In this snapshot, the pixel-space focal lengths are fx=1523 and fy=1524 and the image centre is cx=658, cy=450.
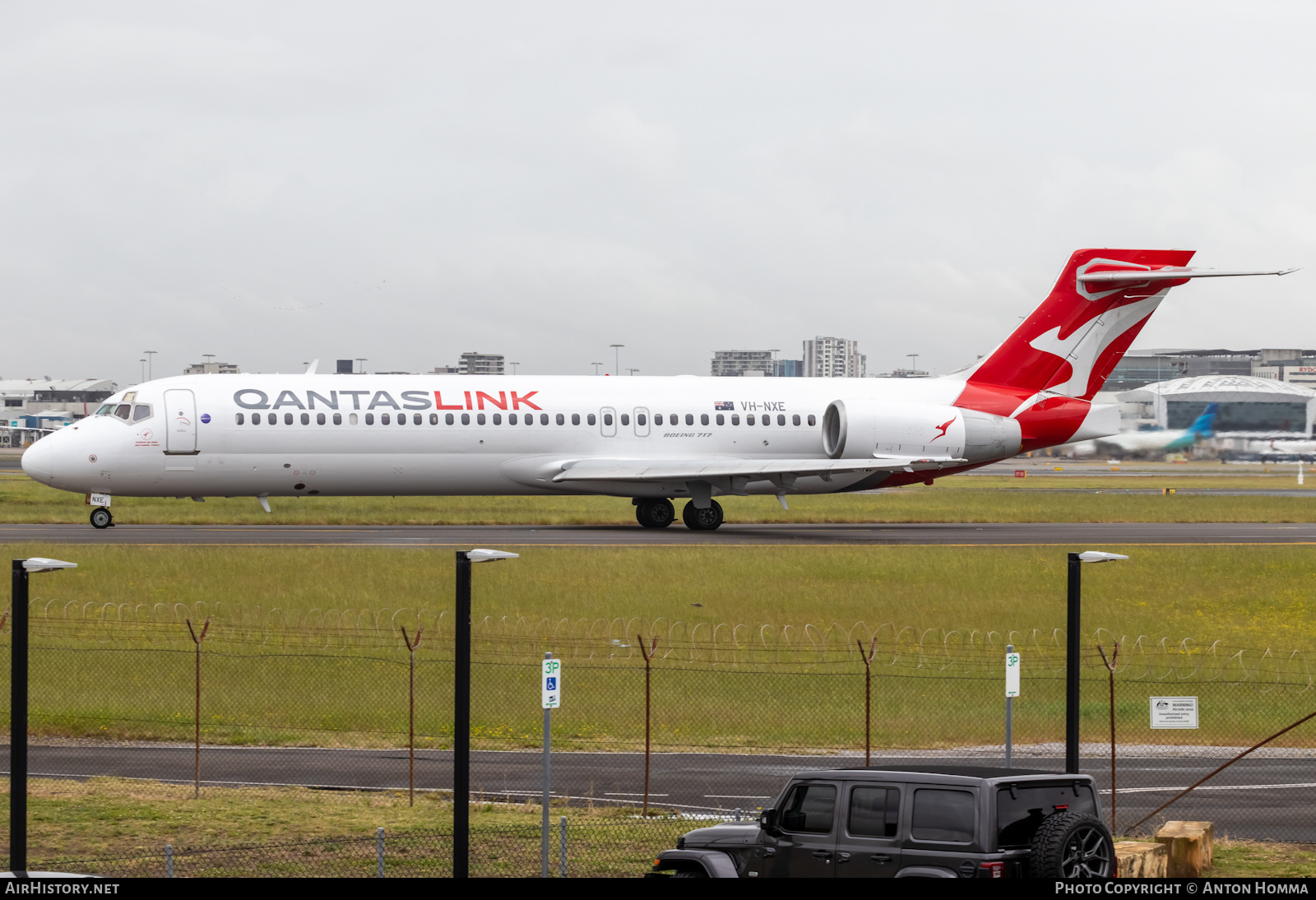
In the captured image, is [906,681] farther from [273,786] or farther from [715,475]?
[715,475]

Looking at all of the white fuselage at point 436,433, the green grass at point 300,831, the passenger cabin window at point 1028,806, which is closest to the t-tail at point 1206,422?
the white fuselage at point 436,433

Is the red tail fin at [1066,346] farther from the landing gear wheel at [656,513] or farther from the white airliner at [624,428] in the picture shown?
the landing gear wheel at [656,513]

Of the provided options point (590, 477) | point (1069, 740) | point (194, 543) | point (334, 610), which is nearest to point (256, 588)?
point (334, 610)

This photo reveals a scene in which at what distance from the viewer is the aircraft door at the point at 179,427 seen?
142ft

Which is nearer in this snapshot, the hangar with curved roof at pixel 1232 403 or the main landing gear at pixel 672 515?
the main landing gear at pixel 672 515

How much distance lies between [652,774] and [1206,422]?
6278 cm

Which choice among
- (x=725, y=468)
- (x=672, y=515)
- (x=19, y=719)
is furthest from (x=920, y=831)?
(x=672, y=515)

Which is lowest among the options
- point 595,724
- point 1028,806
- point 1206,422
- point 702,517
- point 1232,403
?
point 595,724

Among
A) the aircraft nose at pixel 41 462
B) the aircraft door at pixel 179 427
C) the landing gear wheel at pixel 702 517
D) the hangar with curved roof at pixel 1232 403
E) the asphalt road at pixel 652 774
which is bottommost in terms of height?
the asphalt road at pixel 652 774

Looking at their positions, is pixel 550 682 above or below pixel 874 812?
above

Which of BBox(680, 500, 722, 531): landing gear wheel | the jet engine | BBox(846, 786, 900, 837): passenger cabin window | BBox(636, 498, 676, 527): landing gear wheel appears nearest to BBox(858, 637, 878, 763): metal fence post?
BBox(846, 786, 900, 837): passenger cabin window

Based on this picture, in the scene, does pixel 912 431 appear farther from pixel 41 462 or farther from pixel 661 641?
pixel 41 462

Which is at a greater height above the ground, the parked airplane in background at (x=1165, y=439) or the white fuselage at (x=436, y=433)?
the parked airplane in background at (x=1165, y=439)

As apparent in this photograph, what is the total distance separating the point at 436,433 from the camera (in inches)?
1786
